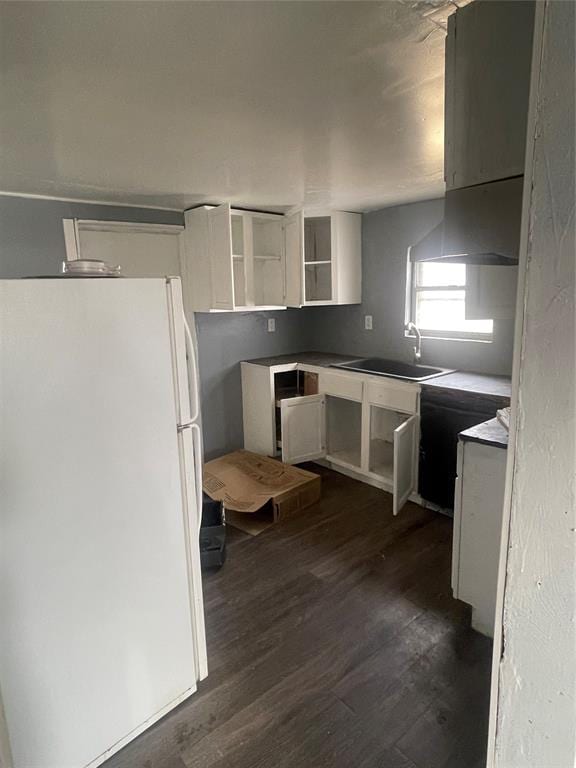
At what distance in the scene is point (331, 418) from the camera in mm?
3959

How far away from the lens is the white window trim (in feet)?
10.8

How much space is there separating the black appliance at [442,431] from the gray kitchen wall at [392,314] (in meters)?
0.61

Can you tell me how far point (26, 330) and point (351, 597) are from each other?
1.93 metres

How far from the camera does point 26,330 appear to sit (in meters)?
1.23

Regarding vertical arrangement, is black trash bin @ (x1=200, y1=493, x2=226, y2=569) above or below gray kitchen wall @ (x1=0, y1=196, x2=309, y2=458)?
below

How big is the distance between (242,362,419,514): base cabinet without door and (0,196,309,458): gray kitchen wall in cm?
17

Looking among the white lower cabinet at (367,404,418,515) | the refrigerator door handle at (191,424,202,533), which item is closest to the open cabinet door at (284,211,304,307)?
the white lower cabinet at (367,404,418,515)

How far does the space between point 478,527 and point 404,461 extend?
0.97 m

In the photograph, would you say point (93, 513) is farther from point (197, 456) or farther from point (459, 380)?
point (459, 380)

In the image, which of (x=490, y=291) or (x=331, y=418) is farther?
(x=331, y=418)

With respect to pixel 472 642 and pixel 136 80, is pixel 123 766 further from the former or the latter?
pixel 136 80

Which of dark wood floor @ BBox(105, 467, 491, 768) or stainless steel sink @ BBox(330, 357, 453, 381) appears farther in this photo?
stainless steel sink @ BBox(330, 357, 453, 381)

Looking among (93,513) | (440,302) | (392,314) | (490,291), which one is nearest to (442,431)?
(440,302)

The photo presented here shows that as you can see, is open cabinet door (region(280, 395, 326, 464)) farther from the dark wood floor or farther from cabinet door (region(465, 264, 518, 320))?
cabinet door (region(465, 264, 518, 320))
